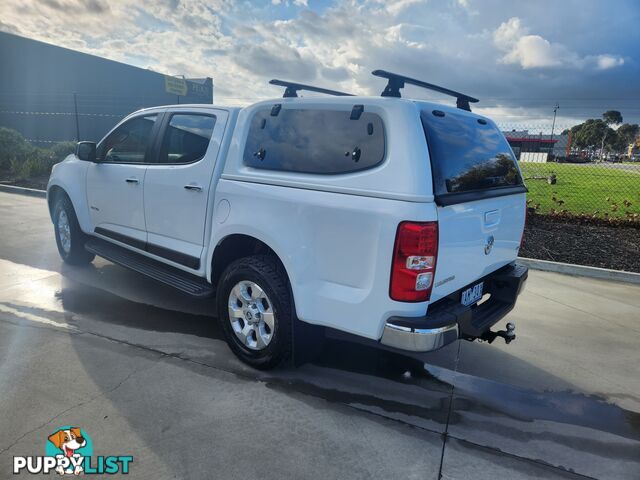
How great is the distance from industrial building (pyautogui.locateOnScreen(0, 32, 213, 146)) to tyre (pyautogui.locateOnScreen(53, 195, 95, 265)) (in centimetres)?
2114

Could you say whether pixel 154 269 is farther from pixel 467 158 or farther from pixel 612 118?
pixel 612 118

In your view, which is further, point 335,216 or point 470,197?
point 470,197

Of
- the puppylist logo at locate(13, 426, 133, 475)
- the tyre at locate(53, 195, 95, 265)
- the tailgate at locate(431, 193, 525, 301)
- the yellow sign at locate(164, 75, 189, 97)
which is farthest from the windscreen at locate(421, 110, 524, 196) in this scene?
the yellow sign at locate(164, 75, 189, 97)

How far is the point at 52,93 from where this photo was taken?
29.1 m

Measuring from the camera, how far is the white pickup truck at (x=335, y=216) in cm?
251

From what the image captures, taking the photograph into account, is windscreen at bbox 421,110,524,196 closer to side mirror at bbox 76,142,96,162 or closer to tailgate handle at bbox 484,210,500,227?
tailgate handle at bbox 484,210,500,227

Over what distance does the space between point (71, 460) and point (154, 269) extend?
6.81 feet

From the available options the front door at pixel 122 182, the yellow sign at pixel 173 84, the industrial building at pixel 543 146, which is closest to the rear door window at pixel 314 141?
the front door at pixel 122 182

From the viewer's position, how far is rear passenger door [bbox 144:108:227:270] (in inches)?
143

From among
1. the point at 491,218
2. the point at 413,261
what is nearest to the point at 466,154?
the point at 491,218

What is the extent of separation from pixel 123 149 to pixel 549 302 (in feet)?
16.9

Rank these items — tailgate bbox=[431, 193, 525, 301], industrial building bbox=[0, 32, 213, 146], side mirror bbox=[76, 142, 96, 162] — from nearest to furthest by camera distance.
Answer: tailgate bbox=[431, 193, 525, 301]
side mirror bbox=[76, 142, 96, 162]
industrial building bbox=[0, 32, 213, 146]

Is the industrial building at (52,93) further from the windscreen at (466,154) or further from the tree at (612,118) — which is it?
the tree at (612,118)

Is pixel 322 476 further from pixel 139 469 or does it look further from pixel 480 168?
pixel 480 168
